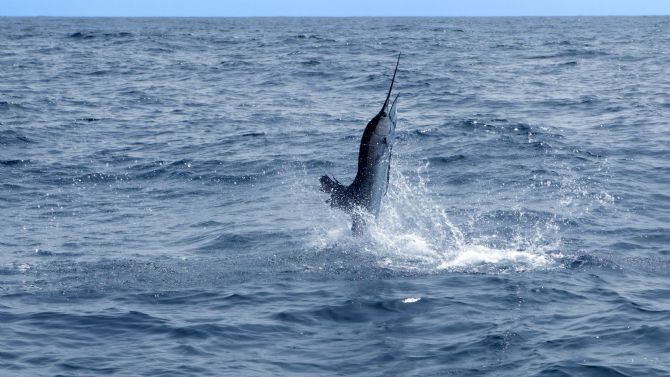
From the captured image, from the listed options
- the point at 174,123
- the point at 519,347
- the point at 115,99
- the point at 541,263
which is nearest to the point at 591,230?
the point at 541,263

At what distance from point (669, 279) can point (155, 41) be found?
59340mm

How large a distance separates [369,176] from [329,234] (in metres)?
2.91

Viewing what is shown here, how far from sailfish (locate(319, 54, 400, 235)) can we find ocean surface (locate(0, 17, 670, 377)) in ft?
3.17

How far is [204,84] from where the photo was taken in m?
37.7

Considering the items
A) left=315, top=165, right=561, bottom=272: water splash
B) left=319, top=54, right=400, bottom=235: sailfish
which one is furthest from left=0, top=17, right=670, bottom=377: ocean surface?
left=319, top=54, right=400, bottom=235: sailfish

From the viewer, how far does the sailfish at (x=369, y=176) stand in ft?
41.2

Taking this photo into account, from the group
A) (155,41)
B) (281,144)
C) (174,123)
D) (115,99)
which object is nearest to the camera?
(281,144)

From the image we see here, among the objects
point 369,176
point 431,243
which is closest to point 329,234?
point 431,243

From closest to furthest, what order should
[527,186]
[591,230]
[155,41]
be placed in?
[591,230]
[527,186]
[155,41]

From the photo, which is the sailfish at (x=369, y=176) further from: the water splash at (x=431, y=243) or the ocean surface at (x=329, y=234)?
the ocean surface at (x=329, y=234)

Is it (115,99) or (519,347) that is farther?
(115,99)

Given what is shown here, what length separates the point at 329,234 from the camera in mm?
15672

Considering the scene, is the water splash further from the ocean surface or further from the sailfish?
the sailfish

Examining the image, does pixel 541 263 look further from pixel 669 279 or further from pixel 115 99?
pixel 115 99
